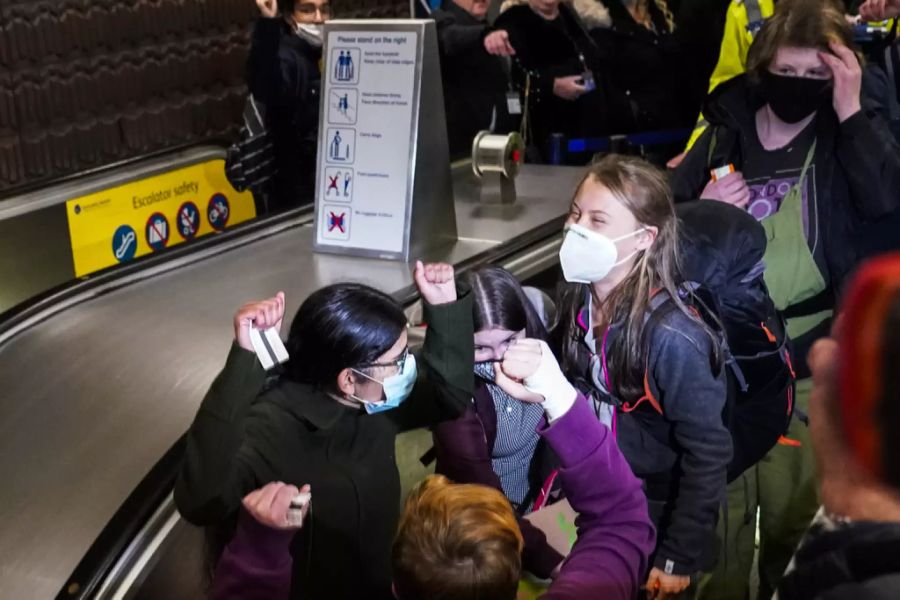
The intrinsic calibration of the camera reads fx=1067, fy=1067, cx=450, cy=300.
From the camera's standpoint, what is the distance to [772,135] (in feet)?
8.39

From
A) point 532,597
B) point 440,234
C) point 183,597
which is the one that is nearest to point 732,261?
point 532,597

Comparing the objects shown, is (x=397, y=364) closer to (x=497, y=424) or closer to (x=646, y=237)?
(x=497, y=424)

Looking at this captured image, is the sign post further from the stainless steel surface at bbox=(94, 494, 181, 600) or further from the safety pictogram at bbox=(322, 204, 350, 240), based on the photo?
the stainless steel surface at bbox=(94, 494, 181, 600)

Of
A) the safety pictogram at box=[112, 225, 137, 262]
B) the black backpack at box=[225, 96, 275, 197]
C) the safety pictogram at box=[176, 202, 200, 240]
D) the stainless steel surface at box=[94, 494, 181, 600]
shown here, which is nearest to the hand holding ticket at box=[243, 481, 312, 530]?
the stainless steel surface at box=[94, 494, 181, 600]

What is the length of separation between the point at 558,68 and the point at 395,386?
301 centimetres

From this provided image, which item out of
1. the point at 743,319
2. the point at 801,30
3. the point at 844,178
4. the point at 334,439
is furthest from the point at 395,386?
the point at 801,30

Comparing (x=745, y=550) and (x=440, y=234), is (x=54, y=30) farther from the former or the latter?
(x=745, y=550)

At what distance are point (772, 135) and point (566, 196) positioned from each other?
110cm

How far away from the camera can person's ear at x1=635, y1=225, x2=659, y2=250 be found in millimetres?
2031

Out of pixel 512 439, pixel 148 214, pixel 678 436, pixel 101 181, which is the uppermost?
pixel 678 436

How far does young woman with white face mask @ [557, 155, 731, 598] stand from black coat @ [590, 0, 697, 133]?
8.88 ft

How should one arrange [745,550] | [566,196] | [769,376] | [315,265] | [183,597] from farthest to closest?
1. [566,196]
2. [315,265]
3. [745,550]
4. [769,376]
5. [183,597]

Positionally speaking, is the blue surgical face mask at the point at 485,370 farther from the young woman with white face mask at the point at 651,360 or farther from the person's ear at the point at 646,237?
the person's ear at the point at 646,237

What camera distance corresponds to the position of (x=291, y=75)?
358 centimetres
